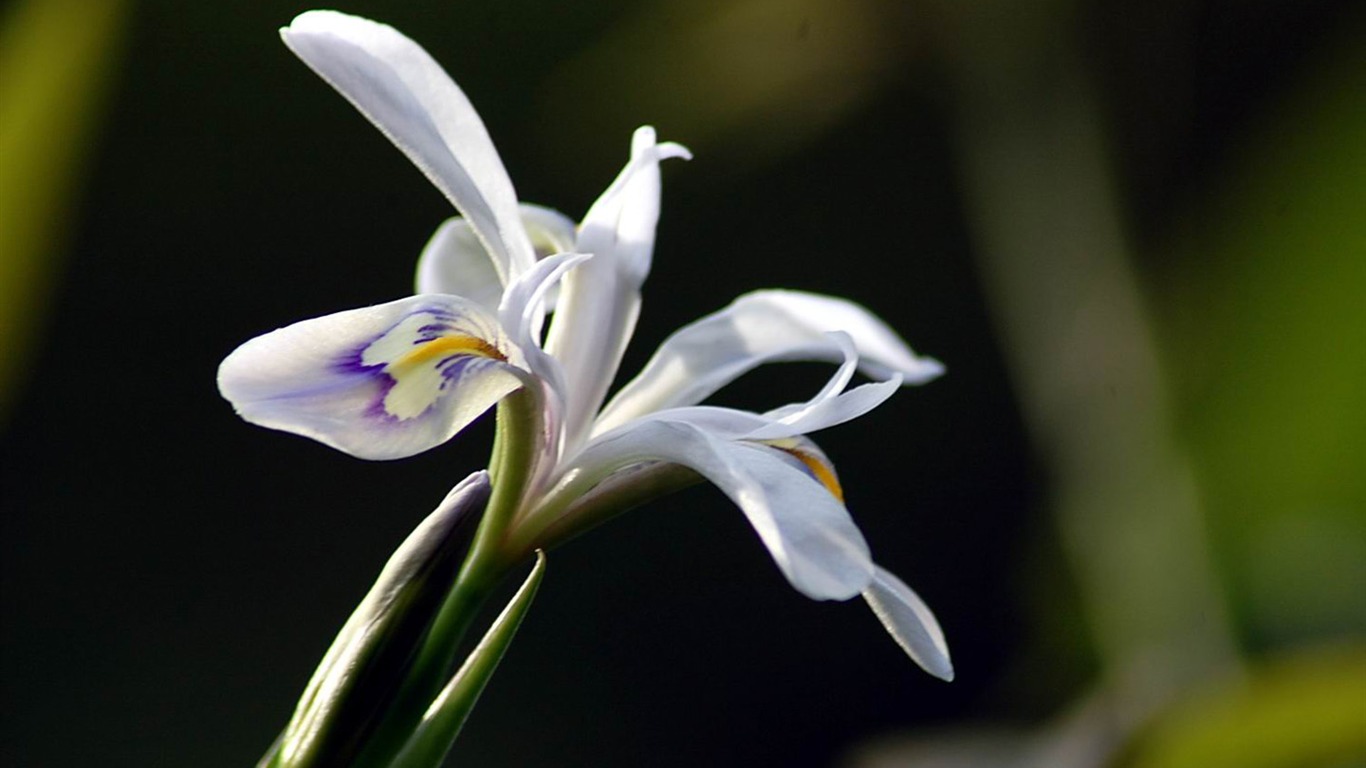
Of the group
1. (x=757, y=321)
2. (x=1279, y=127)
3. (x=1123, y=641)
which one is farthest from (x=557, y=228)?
(x=1279, y=127)

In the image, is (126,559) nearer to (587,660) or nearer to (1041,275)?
(587,660)

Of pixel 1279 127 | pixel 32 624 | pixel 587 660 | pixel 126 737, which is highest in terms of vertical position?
pixel 1279 127

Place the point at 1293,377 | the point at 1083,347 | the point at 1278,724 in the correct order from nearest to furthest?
the point at 1278,724 → the point at 1293,377 → the point at 1083,347

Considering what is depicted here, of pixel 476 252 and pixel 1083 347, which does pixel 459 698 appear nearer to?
pixel 476 252

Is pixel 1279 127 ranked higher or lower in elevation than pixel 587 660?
higher

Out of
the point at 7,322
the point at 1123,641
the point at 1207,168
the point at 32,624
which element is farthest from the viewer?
the point at 32,624

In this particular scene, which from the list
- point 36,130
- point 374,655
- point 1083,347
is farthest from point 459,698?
point 1083,347

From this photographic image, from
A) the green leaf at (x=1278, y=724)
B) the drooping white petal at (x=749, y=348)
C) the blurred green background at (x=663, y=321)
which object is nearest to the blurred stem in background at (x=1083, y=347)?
the blurred green background at (x=663, y=321)
